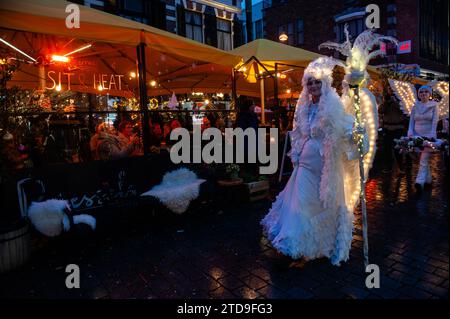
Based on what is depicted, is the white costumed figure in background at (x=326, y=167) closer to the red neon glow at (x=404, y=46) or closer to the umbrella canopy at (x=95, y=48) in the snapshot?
the umbrella canopy at (x=95, y=48)

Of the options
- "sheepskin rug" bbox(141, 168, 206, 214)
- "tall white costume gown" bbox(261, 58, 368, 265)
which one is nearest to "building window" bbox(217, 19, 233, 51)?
"sheepskin rug" bbox(141, 168, 206, 214)

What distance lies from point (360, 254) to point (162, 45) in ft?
13.2

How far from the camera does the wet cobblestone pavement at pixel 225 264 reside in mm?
2943

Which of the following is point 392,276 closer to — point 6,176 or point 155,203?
point 155,203

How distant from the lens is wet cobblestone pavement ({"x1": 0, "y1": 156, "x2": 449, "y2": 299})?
9.66 ft

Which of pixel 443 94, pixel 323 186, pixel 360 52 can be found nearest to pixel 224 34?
pixel 443 94

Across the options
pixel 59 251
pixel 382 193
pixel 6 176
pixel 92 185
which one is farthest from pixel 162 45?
pixel 382 193

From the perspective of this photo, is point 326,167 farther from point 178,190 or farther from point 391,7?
point 391,7

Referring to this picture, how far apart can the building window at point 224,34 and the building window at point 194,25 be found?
1402 millimetres

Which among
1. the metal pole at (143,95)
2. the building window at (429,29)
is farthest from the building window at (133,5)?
the building window at (429,29)

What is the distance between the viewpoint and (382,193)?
6273 millimetres

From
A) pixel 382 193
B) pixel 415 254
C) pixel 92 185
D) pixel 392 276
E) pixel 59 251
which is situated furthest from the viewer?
pixel 382 193

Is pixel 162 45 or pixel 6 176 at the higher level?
pixel 162 45
